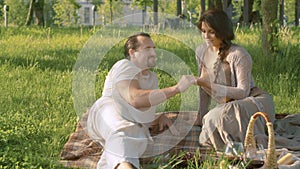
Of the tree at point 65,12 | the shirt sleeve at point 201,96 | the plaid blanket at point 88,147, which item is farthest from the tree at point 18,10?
the plaid blanket at point 88,147

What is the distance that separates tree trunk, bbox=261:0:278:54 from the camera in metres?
9.12

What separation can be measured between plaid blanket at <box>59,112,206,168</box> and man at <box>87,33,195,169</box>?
0.71 feet

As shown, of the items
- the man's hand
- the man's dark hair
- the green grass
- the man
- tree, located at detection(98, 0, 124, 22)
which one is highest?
the man's dark hair

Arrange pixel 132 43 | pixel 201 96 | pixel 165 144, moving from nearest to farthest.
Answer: pixel 132 43
pixel 165 144
pixel 201 96

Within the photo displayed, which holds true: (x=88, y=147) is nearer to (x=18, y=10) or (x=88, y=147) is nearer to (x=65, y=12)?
(x=65, y=12)

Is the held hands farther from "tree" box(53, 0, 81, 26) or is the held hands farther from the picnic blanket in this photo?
"tree" box(53, 0, 81, 26)

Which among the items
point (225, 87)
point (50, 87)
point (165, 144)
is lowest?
point (50, 87)

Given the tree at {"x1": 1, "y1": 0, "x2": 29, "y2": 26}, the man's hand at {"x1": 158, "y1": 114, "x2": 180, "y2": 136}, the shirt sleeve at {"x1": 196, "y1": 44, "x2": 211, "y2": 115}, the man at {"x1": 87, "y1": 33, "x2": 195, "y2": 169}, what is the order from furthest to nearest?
the tree at {"x1": 1, "y1": 0, "x2": 29, "y2": 26} < the shirt sleeve at {"x1": 196, "y1": 44, "x2": 211, "y2": 115} < the man's hand at {"x1": 158, "y1": 114, "x2": 180, "y2": 136} < the man at {"x1": 87, "y1": 33, "x2": 195, "y2": 169}

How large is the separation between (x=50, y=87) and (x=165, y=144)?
3.06 meters

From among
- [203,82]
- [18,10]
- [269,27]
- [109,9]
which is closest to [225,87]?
[203,82]

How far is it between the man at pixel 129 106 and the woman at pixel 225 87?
1.66ft

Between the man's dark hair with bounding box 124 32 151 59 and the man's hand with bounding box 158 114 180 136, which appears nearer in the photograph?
the man's dark hair with bounding box 124 32 151 59

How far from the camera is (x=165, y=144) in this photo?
201 inches

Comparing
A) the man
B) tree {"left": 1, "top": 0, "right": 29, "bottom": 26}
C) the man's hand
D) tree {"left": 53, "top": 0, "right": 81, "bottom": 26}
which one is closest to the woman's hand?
the man
